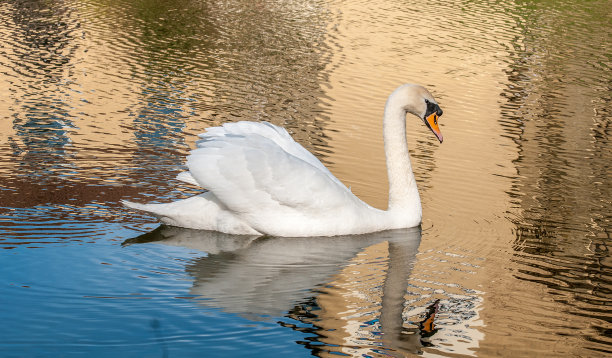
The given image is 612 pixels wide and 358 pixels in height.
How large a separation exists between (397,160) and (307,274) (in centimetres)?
212

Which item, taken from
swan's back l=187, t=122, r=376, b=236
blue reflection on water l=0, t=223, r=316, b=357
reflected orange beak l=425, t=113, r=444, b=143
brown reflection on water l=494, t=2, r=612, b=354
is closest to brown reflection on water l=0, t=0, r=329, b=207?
swan's back l=187, t=122, r=376, b=236

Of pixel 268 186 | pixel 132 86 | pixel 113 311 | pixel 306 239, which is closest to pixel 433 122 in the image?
pixel 306 239

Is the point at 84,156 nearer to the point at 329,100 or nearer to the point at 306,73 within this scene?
the point at 329,100

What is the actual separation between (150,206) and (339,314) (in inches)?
90.2

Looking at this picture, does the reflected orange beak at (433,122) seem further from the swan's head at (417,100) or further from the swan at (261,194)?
the swan at (261,194)

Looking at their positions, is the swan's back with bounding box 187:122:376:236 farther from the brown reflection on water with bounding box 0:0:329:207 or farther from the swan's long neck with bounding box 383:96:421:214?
the brown reflection on water with bounding box 0:0:329:207

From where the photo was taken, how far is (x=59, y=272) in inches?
→ 261

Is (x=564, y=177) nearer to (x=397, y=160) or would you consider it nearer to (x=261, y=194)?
(x=397, y=160)

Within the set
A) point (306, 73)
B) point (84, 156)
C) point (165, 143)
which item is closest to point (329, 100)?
point (306, 73)

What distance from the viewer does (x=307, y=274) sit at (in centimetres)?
704

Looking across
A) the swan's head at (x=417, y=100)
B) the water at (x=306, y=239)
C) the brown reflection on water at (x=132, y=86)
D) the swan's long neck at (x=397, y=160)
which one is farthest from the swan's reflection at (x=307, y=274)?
the brown reflection on water at (x=132, y=86)

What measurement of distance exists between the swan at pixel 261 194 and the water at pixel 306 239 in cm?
16

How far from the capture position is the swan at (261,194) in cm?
762

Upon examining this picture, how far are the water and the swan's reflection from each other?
2cm
